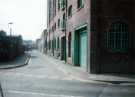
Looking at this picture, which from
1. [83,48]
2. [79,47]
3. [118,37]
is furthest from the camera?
[79,47]

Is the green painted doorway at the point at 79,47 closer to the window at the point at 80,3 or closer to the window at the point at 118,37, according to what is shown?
the window at the point at 80,3

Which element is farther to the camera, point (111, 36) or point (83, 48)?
point (83, 48)

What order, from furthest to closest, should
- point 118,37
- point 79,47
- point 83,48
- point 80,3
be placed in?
1. point 79,47
2. point 80,3
3. point 83,48
4. point 118,37

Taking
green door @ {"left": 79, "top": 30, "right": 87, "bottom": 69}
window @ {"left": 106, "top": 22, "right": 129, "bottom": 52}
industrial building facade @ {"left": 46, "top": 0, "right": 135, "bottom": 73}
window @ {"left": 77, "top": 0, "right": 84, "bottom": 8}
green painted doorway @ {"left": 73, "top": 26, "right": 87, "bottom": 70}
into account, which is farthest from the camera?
green painted doorway @ {"left": 73, "top": 26, "right": 87, "bottom": 70}

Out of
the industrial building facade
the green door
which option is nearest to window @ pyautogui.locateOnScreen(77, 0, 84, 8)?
the green door

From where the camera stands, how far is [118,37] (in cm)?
1841

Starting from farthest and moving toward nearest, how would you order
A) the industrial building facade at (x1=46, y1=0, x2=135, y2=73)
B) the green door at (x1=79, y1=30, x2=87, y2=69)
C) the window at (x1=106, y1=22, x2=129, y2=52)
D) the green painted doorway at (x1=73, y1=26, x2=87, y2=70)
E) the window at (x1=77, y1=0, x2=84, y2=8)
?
the green painted doorway at (x1=73, y1=26, x2=87, y2=70) → the window at (x1=77, y1=0, x2=84, y2=8) → the green door at (x1=79, y1=30, x2=87, y2=69) → the window at (x1=106, y1=22, x2=129, y2=52) → the industrial building facade at (x1=46, y1=0, x2=135, y2=73)

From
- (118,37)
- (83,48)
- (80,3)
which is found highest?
(80,3)

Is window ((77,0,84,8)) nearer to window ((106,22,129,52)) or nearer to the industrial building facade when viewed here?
the industrial building facade

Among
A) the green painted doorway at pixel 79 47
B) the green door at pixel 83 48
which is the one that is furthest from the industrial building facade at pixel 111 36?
the green painted doorway at pixel 79 47

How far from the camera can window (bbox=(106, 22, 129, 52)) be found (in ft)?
60.2

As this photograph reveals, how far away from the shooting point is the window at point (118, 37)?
18.4 meters

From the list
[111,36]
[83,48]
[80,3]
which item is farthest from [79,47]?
[111,36]

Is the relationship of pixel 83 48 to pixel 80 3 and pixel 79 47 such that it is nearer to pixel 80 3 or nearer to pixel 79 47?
pixel 79 47
